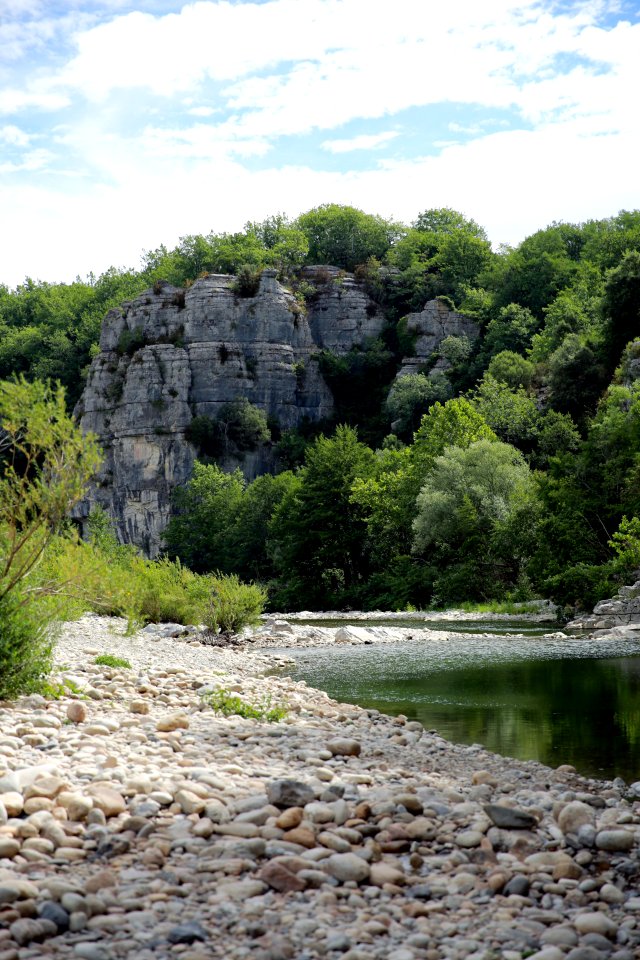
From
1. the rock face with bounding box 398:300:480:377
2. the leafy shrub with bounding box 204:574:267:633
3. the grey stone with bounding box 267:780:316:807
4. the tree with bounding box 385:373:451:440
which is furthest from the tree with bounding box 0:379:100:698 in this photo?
the rock face with bounding box 398:300:480:377

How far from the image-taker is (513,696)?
1772cm

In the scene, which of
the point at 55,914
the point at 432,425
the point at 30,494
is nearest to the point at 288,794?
the point at 55,914

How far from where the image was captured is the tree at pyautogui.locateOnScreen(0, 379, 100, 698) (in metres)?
11.2

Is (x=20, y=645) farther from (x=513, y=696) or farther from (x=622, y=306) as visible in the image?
(x=622, y=306)

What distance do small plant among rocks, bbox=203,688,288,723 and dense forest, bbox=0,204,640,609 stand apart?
81.7 ft

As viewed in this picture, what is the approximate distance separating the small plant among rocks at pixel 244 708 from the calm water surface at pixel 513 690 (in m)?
2.57

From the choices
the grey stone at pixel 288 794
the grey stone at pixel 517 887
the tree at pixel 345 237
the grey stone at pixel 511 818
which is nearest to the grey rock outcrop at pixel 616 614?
the grey stone at pixel 511 818

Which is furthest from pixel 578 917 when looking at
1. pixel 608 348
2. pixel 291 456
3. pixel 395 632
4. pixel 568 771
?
pixel 291 456

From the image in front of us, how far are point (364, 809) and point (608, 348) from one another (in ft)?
189

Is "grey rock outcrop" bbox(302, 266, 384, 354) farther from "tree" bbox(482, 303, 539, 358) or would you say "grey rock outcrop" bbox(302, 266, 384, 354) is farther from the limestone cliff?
"tree" bbox(482, 303, 539, 358)

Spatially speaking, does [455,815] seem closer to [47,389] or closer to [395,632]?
[47,389]

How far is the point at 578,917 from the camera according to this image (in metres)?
5.94

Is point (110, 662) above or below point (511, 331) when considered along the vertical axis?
below

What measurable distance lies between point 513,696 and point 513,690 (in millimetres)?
→ 800
